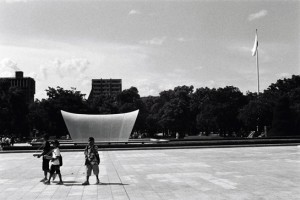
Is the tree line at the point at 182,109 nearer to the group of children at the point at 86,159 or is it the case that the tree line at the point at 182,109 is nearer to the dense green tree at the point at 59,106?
the dense green tree at the point at 59,106

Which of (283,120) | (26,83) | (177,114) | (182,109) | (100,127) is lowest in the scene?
(100,127)

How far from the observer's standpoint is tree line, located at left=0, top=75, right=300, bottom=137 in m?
68.4

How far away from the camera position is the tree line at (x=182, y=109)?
6838cm

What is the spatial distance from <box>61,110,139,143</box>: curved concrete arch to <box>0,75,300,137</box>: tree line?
74.9 feet

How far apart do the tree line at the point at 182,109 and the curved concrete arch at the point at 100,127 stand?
22817mm

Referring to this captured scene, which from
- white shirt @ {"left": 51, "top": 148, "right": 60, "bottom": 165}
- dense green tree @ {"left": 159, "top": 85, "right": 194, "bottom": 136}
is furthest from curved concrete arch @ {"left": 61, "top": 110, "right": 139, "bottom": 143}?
dense green tree @ {"left": 159, "top": 85, "right": 194, "bottom": 136}

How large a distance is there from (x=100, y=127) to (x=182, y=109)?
42469 millimetres

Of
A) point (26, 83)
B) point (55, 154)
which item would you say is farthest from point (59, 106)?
point (26, 83)

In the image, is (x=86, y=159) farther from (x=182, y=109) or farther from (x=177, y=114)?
(x=182, y=109)

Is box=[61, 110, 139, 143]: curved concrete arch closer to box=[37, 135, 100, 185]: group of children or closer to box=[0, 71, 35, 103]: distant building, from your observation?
box=[37, 135, 100, 185]: group of children

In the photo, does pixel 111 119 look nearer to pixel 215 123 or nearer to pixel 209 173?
pixel 209 173

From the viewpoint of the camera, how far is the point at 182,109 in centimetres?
8325

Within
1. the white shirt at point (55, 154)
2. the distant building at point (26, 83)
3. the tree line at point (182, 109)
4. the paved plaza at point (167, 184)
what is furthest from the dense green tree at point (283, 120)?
the distant building at point (26, 83)

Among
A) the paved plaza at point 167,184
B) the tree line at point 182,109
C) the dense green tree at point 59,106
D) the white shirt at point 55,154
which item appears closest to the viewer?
the paved plaza at point 167,184
